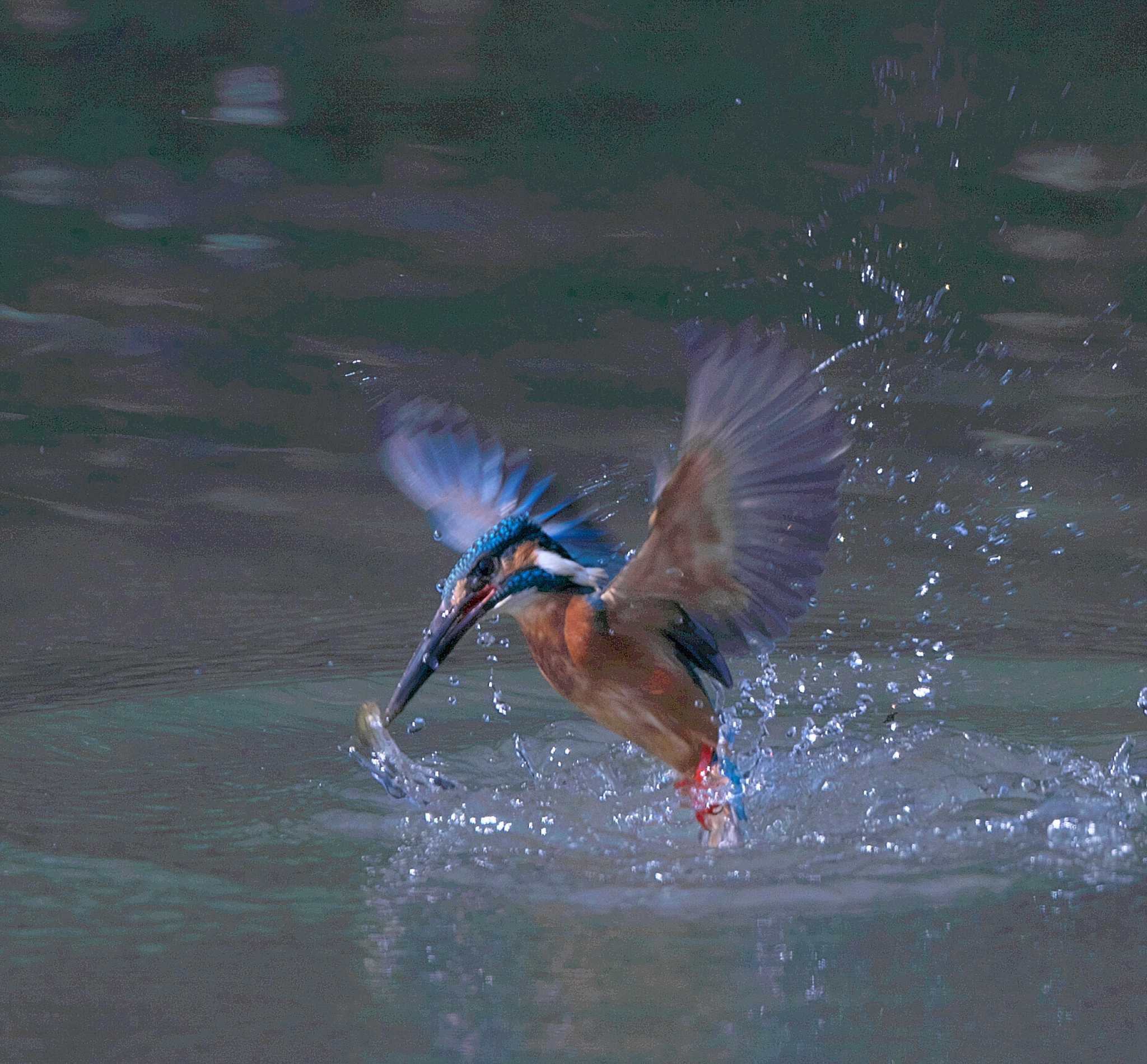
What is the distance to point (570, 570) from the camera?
291 centimetres

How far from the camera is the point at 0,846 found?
2742 millimetres

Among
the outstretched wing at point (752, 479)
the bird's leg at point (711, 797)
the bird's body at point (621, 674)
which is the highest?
the outstretched wing at point (752, 479)

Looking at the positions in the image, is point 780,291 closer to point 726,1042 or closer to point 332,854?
point 332,854

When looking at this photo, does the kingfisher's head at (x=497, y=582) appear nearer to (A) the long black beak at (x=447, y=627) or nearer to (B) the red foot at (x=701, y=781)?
(A) the long black beak at (x=447, y=627)

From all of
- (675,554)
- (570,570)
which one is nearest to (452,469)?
(570,570)

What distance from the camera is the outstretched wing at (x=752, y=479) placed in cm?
243

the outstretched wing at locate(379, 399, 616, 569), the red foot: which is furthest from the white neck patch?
the red foot

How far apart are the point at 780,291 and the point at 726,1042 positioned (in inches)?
126

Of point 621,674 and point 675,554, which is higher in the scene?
point 675,554

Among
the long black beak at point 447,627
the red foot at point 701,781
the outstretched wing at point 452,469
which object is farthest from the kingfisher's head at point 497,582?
the red foot at point 701,781

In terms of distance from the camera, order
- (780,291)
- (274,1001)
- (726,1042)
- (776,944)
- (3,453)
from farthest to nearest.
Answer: (780,291)
(3,453)
(776,944)
(274,1001)
(726,1042)

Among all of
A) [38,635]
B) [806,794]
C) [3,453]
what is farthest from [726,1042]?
[3,453]

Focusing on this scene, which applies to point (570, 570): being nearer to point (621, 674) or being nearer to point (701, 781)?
point (621, 674)

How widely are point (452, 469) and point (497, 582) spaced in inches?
13.6
